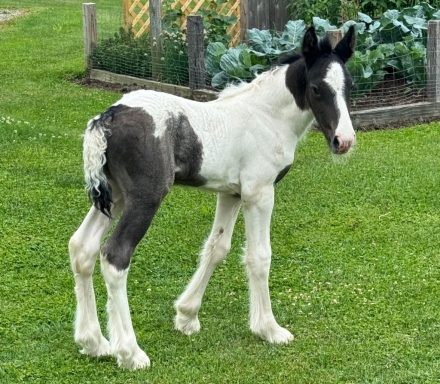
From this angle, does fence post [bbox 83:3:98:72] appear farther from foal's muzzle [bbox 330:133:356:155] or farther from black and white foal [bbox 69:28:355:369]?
foal's muzzle [bbox 330:133:356:155]

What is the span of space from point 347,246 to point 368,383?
2.16 meters

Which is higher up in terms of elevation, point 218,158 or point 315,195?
point 218,158

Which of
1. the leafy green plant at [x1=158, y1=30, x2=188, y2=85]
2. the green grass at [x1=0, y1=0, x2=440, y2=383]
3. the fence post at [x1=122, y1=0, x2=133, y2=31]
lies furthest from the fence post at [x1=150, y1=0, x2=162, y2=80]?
the green grass at [x1=0, y1=0, x2=440, y2=383]

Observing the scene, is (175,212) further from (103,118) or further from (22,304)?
(103,118)

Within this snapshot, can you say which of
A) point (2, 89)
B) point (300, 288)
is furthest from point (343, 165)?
point (2, 89)

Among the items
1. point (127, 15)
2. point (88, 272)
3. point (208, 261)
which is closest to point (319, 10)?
point (127, 15)

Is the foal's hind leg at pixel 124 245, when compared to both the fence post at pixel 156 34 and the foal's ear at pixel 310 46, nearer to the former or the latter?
the foal's ear at pixel 310 46

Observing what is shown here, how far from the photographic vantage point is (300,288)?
5.94 metres

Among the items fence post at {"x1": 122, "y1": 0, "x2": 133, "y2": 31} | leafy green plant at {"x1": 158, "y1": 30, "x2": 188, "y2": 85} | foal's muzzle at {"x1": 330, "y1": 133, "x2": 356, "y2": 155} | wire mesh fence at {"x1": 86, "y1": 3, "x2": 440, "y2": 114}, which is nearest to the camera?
foal's muzzle at {"x1": 330, "y1": 133, "x2": 356, "y2": 155}

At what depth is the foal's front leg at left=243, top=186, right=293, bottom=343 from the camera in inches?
198

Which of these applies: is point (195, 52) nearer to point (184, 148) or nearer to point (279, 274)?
point (279, 274)

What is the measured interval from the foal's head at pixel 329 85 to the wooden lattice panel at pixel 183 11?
7.85 metres

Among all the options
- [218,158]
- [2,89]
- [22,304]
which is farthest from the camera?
[2,89]

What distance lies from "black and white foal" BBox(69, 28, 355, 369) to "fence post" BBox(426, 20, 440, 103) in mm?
5426
